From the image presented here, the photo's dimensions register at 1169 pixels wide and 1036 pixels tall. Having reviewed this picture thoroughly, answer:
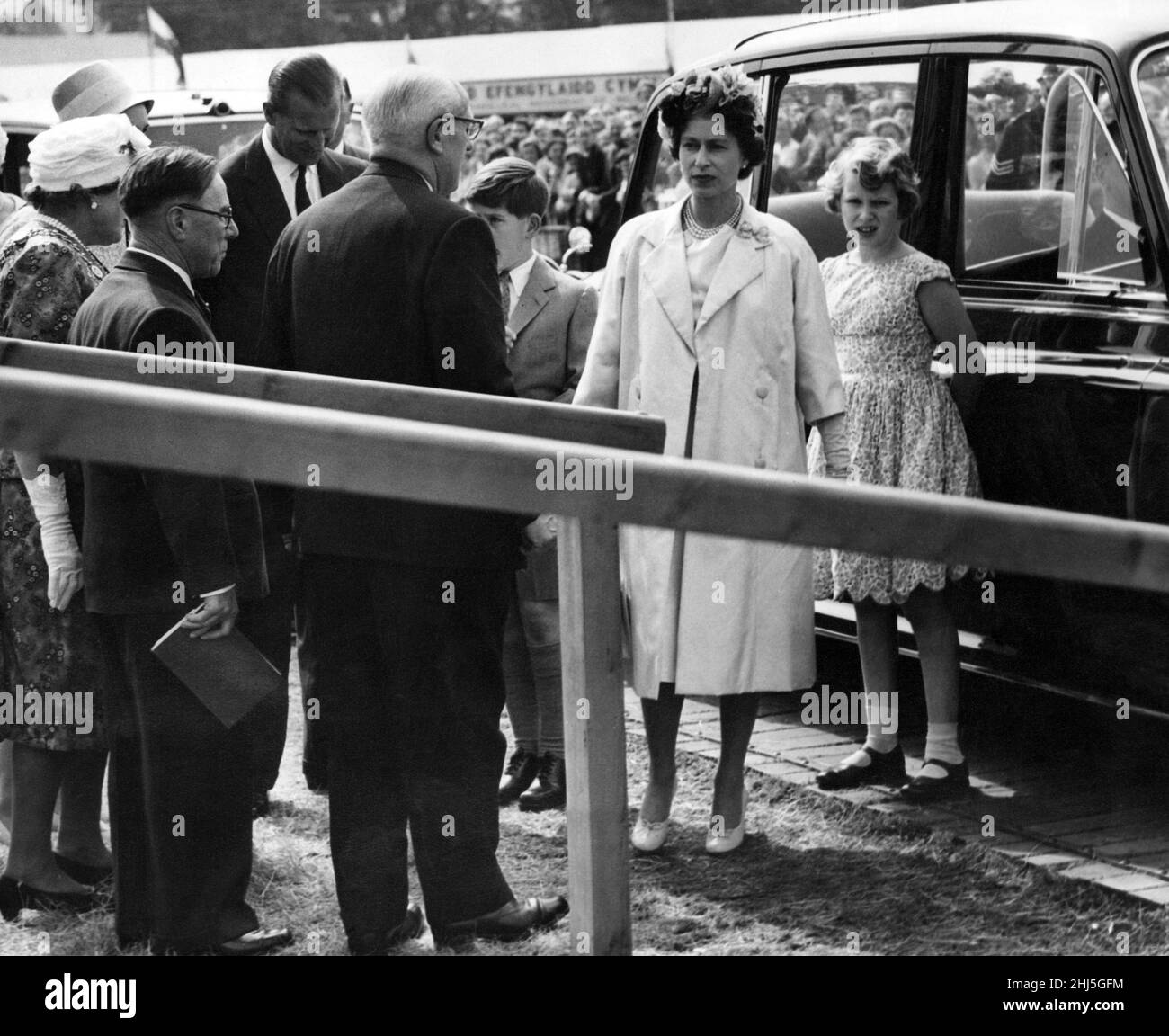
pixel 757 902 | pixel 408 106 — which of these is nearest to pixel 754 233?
pixel 408 106

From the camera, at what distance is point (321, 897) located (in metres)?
2.89

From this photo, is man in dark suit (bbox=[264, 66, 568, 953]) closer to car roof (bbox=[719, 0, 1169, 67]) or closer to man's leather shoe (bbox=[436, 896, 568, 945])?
man's leather shoe (bbox=[436, 896, 568, 945])

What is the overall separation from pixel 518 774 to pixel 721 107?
224cm

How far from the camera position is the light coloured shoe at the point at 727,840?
3.77 m

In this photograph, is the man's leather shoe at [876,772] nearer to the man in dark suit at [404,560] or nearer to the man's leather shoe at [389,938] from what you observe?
the man in dark suit at [404,560]

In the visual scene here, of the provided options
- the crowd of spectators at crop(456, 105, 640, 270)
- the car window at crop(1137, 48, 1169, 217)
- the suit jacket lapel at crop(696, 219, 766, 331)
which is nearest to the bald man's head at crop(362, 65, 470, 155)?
the suit jacket lapel at crop(696, 219, 766, 331)

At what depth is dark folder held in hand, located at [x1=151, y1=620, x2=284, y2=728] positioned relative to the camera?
3.39 metres

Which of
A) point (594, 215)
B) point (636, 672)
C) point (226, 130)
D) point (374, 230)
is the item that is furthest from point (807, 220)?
point (594, 215)

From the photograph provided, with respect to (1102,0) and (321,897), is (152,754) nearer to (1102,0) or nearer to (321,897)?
(321,897)

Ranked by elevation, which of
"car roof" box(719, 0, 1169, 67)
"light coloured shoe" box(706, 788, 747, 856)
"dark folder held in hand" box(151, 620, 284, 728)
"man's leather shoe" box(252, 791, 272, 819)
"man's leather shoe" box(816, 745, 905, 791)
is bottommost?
"man's leather shoe" box(816, 745, 905, 791)

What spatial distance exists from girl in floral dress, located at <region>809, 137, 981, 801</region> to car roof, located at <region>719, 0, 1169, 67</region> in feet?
1.62

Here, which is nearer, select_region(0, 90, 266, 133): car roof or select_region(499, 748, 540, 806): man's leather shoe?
select_region(499, 748, 540, 806): man's leather shoe

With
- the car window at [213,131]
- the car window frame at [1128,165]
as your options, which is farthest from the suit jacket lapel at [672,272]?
the car window at [213,131]

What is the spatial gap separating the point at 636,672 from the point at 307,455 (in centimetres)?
242
